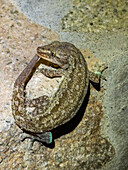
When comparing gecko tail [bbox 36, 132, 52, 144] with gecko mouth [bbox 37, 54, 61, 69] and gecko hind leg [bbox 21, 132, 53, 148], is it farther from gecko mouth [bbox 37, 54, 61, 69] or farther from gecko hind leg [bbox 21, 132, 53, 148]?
gecko mouth [bbox 37, 54, 61, 69]

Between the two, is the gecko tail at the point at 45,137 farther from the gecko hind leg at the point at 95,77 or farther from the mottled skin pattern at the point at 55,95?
the gecko hind leg at the point at 95,77

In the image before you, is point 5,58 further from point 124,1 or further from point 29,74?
point 124,1

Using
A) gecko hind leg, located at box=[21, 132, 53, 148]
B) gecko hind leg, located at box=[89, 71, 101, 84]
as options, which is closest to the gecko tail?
gecko hind leg, located at box=[21, 132, 53, 148]

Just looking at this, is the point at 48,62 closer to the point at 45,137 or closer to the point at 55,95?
the point at 55,95

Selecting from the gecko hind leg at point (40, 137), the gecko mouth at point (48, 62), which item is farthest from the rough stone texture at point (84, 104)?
the gecko mouth at point (48, 62)

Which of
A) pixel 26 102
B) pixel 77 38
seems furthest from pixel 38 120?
pixel 77 38

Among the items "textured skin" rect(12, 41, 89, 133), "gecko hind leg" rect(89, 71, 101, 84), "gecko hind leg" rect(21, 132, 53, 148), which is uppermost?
"gecko hind leg" rect(89, 71, 101, 84)
